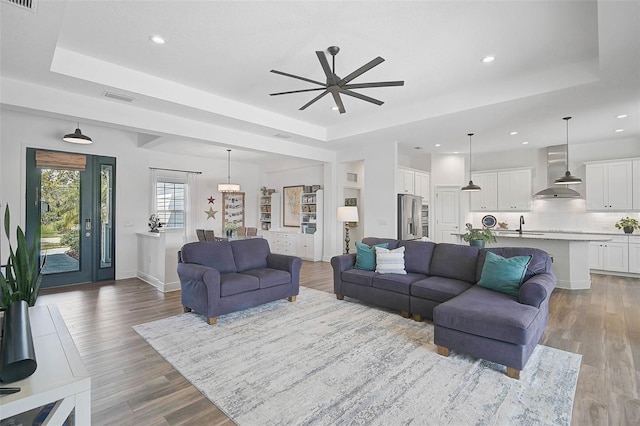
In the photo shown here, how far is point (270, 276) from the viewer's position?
4273 millimetres

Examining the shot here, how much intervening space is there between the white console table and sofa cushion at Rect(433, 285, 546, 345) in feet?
8.57

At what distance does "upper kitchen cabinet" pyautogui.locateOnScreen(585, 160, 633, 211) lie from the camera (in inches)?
252

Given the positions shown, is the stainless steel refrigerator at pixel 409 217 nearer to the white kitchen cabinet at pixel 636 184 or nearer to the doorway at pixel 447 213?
the doorway at pixel 447 213

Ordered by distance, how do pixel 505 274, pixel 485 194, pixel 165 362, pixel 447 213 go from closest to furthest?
pixel 165 362 < pixel 505 274 < pixel 485 194 < pixel 447 213

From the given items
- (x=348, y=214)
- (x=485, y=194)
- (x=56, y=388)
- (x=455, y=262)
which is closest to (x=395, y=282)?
(x=455, y=262)

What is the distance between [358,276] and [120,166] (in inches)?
211

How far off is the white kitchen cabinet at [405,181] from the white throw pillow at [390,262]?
2.81 metres

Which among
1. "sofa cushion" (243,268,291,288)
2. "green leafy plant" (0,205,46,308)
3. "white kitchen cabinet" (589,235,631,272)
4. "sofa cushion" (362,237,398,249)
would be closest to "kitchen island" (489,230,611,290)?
"white kitchen cabinet" (589,235,631,272)

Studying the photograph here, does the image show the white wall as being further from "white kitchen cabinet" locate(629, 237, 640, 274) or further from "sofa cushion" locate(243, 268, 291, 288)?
"white kitchen cabinet" locate(629, 237, 640, 274)

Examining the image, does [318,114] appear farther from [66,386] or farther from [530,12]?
[66,386]

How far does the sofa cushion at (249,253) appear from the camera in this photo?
4582 millimetres

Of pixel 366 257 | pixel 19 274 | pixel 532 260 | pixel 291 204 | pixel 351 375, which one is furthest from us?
pixel 291 204

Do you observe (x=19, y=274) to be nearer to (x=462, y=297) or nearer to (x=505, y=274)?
(x=462, y=297)

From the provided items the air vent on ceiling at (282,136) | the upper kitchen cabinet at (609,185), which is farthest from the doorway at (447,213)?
the air vent on ceiling at (282,136)
